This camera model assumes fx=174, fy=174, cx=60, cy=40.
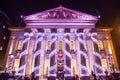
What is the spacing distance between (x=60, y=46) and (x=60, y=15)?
7.56m

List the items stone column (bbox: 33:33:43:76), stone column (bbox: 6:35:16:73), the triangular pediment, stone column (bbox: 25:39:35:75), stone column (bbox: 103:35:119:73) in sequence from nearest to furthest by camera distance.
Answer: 1. stone column (bbox: 25:39:35:75)
2. stone column (bbox: 103:35:119:73)
3. stone column (bbox: 33:33:43:76)
4. stone column (bbox: 6:35:16:73)
5. the triangular pediment

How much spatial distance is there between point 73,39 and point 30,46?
9.36 m

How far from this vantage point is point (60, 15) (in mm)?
39781

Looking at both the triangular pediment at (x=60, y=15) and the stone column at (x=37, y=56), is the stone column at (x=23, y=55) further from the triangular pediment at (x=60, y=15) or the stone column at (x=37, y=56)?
the triangular pediment at (x=60, y=15)

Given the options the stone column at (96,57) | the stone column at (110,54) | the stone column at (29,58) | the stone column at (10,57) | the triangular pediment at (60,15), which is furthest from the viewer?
the triangular pediment at (60,15)

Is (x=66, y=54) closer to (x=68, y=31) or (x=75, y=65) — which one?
(x=75, y=65)

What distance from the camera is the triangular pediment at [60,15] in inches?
1543

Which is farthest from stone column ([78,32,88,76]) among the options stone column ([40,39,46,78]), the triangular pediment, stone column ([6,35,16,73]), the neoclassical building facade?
stone column ([6,35,16,73])

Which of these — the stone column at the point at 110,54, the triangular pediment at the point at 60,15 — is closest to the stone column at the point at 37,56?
the triangular pediment at the point at 60,15

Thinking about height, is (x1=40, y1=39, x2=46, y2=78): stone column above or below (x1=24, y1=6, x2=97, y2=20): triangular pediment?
below

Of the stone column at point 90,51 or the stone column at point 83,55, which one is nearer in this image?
the stone column at point 83,55

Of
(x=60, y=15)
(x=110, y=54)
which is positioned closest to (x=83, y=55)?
(x=110, y=54)

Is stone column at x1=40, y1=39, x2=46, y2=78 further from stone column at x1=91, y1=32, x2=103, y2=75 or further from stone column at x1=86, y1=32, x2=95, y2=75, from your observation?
stone column at x1=91, y1=32, x2=103, y2=75

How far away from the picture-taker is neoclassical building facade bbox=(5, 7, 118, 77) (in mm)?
33750
